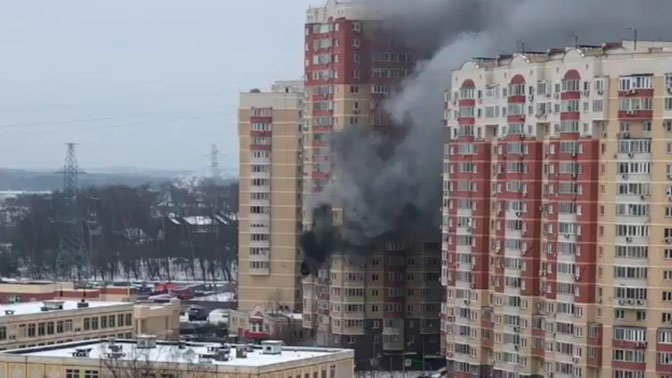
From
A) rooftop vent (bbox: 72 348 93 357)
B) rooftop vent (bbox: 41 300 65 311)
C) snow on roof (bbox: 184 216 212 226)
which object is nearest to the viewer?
rooftop vent (bbox: 72 348 93 357)

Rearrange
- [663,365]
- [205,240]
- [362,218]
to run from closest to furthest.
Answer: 1. [663,365]
2. [362,218]
3. [205,240]

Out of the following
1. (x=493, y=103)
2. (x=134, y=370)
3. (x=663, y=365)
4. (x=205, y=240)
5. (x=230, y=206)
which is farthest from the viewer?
(x=230, y=206)

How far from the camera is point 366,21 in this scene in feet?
126

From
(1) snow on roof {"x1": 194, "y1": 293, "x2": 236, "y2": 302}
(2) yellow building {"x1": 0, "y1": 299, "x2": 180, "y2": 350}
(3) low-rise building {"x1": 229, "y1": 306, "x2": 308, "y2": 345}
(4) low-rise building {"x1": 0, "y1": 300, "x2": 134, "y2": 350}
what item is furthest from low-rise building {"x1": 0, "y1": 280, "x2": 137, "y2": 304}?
(1) snow on roof {"x1": 194, "y1": 293, "x2": 236, "y2": 302}

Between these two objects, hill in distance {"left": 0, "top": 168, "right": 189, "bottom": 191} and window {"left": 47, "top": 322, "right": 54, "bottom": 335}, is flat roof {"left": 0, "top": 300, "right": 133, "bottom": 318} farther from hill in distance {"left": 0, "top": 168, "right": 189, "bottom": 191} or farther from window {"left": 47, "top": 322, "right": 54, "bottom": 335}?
hill in distance {"left": 0, "top": 168, "right": 189, "bottom": 191}

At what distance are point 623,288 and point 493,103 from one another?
440cm

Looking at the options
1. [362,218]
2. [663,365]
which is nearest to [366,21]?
[362,218]

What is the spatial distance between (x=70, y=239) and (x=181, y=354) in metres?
36.5

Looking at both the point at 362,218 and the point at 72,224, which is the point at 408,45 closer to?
the point at 362,218

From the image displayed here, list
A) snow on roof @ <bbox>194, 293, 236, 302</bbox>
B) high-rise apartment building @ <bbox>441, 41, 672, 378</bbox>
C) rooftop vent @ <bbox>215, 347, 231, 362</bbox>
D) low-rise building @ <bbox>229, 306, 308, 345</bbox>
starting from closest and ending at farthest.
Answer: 1. rooftop vent @ <bbox>215, 347, 231, 362</bbox>
2. high-rise apartment building @ <bbox>441, 41, 672, 378</bbox>
3. low-rise building @ <bbox>229, 306, 308, 345</bbox>
4. snow on roof @ <bbox>194, 293, 236, 302</bbox>

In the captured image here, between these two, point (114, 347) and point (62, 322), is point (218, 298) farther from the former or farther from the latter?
point (114, 347)

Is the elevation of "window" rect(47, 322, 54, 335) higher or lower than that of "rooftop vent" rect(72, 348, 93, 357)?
lower

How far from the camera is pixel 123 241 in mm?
64250

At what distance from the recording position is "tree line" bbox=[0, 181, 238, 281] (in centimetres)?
6009
